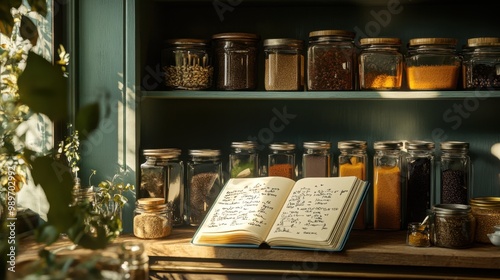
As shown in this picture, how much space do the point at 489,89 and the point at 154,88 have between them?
1.06 metres

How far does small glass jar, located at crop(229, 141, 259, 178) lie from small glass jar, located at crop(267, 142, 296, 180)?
51 mm

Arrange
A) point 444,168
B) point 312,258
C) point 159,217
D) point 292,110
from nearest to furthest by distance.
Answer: point 312,258, point 159,217, point 444,168, point 292,110

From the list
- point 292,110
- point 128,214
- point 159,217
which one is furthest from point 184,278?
point 292,110

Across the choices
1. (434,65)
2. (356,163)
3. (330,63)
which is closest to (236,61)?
(330,63)

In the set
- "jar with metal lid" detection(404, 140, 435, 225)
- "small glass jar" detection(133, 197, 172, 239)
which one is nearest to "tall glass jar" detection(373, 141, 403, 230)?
"jar with metal lid" detection(404, 140, 435, 225)

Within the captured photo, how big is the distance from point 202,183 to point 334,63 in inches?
22.5

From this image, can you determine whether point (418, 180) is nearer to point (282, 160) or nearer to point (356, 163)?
point (356, 163)

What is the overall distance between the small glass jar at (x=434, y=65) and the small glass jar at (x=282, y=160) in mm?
447

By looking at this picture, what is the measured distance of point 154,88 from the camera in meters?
2.17

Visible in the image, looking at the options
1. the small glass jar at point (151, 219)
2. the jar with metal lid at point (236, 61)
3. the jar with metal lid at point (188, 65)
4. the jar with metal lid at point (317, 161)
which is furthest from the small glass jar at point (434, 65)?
the small glass jar at point (151, 219)

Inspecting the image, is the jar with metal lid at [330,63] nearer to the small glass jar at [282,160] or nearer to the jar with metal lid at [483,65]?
the small glass jar at [282,160]

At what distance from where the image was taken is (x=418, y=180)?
2.08 meters

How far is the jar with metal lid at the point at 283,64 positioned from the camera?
6.75 feet

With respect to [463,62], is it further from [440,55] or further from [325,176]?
[325,176]
